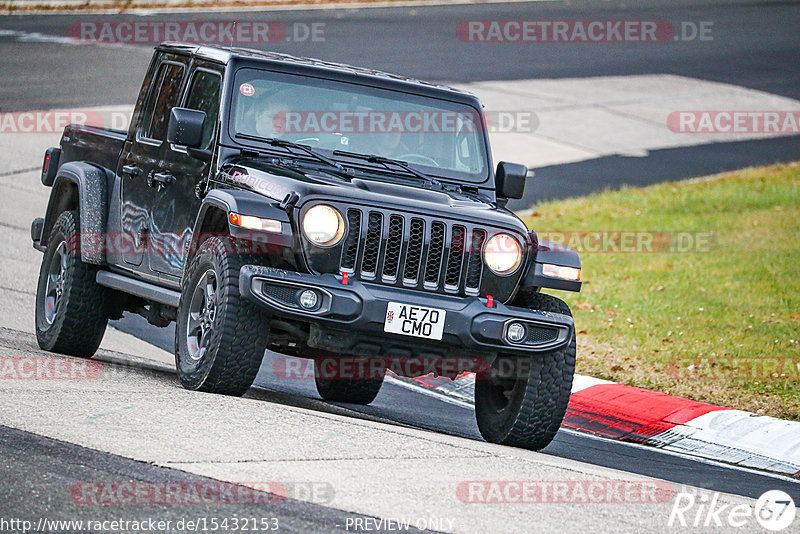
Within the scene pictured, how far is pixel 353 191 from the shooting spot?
288 inches

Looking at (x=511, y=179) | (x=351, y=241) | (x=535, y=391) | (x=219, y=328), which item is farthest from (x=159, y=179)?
(x=535, y=391)

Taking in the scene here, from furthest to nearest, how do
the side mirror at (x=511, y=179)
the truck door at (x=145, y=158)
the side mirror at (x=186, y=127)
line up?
the truck door at (x=145, y=158) < the side mirror at (x=511, y=179) < the side mirror at (x=186, y=127)

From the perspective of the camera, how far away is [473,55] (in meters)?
27.8

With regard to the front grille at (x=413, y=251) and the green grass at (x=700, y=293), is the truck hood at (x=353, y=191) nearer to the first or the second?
the front grille at (x=413, y=251)

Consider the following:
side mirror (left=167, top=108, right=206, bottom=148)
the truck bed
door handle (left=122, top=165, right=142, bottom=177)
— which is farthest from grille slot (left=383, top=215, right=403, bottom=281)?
the truck bed

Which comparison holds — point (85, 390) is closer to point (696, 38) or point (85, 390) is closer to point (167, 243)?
point (167, 243)

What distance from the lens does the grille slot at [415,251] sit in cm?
736

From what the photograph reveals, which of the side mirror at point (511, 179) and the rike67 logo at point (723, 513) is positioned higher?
the side mirror at point (511, 179)

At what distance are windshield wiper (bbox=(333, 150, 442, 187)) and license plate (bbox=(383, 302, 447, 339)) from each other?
4.24 feet

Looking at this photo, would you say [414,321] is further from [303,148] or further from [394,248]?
[303,148]

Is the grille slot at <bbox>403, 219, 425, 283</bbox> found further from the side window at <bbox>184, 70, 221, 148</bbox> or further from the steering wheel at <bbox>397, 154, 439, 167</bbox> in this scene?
the side window at <bbox>184, 70, 221, 148</bbox>

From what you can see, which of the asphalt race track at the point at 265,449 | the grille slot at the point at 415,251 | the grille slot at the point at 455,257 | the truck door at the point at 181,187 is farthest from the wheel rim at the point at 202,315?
the grille slot at the point at 455,257

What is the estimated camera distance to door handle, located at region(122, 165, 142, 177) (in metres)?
8.98

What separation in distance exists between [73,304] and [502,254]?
3.40 metres
